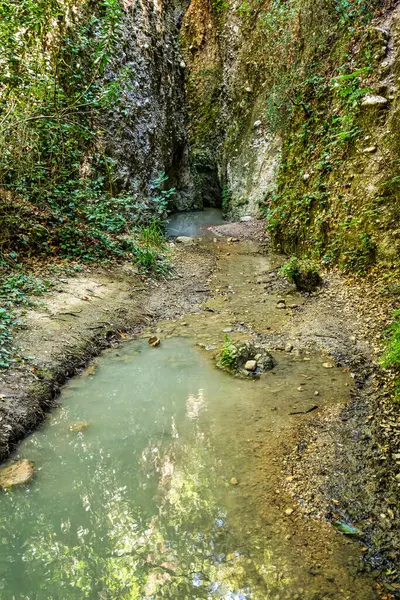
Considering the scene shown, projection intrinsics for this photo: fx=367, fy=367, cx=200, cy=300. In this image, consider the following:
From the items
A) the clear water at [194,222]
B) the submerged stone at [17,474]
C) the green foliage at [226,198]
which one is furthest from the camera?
the green foliage at [226,198]

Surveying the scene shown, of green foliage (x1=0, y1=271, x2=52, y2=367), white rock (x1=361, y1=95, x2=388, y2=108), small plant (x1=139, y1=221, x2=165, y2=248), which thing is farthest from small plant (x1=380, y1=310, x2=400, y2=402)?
small plant (x1=139, y1=221, x2=165, y2=248)

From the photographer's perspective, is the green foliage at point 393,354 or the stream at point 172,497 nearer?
the stream at point 172,497

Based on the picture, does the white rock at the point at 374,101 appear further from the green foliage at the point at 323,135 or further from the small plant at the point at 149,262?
the small plant at the point at 149,262

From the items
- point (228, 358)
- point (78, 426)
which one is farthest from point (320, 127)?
point (78, 426)

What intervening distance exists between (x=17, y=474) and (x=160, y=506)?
1044mm

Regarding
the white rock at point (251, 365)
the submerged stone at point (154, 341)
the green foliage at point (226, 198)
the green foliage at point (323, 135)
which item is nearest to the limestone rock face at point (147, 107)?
the green foliage at point (226, 198)

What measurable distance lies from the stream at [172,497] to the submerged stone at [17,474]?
2.3 inches

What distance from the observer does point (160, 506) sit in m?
2.31

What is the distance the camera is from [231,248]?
9227 mm

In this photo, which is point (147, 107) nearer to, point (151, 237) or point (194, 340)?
point (151, 237)

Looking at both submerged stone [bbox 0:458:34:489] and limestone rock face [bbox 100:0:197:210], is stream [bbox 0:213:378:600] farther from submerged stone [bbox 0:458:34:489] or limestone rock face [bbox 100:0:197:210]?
limestone rock face [bbox 100:0:197:210]

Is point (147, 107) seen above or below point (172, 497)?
above

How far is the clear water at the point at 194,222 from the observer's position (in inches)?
441

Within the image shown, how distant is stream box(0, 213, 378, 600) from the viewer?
1857mm
